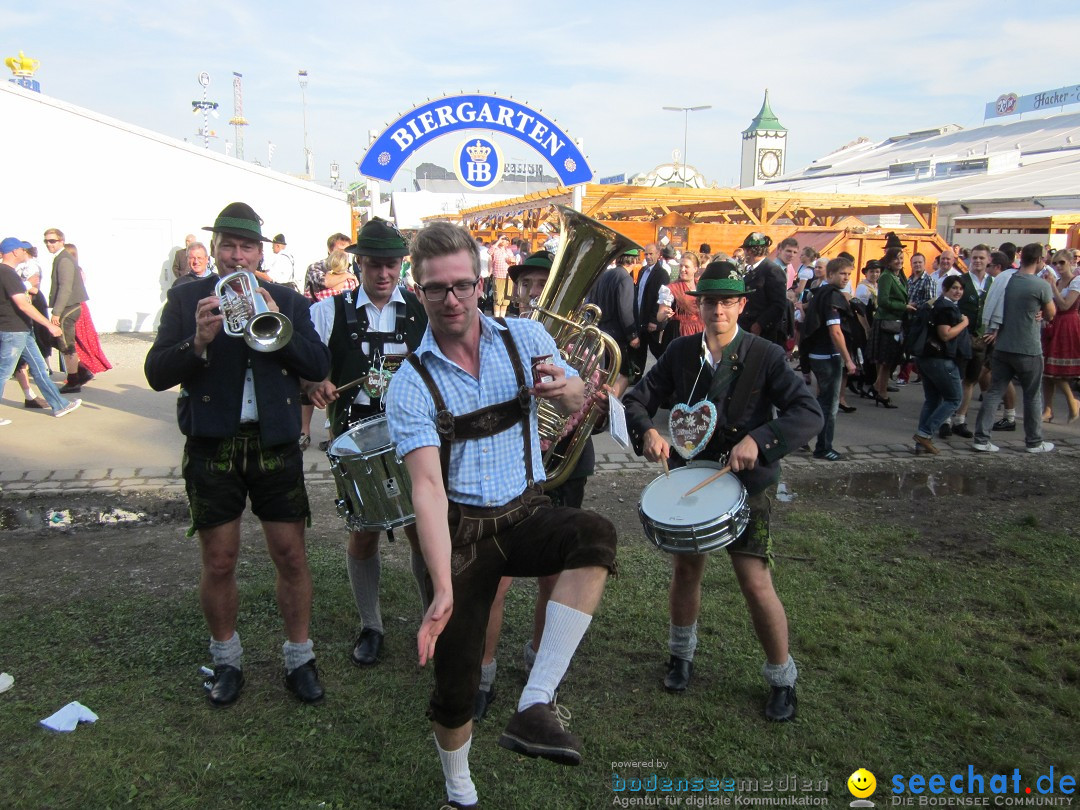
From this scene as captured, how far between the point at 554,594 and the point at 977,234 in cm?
2062

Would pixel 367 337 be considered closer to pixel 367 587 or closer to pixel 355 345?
pixel 355 345

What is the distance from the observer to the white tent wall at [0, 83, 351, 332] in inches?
575

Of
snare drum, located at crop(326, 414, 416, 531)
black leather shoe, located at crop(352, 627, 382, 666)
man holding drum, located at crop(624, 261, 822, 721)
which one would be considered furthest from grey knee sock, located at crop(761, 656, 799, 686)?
black leather shoe, located at crop(352, 627, 382, 666)

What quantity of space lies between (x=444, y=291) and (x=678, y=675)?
211 cm

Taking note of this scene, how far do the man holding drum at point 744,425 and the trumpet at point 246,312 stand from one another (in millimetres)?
1510

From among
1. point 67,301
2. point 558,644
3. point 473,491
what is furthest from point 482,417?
point 67,301

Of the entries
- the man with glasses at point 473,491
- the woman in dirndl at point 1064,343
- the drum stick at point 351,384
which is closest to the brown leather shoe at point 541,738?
the man with glasses at point 473,491

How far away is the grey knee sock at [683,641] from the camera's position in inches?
138

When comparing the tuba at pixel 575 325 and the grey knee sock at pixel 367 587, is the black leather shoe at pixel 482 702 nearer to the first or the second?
the grey knee sock at pixel 367 587

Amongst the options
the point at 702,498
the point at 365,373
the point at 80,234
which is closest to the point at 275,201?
the point at 80,234

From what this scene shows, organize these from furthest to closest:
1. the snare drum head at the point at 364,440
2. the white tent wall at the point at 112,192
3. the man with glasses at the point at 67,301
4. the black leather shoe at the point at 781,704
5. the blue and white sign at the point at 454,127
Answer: the white tent wall at the point at 112,192
the blue and white sign at the point at 454,127
the man with glasses at the point at 67,301
the black leather shoe at the point at 781,704
the snare drum head at the point at 364,440

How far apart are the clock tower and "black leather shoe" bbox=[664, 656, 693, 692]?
56.8m

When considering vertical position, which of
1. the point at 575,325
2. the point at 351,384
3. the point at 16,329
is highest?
the point at 575,325

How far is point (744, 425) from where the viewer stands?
3285 mm
